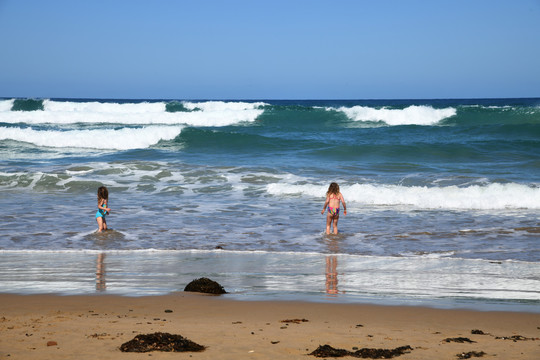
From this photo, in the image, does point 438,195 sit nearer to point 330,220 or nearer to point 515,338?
point 330,220

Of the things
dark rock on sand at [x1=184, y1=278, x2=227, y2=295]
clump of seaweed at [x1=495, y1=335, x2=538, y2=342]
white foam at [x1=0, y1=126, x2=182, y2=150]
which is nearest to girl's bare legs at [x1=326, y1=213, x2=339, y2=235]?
dark rock on sand at [x1=184, y1=278, x2=227, y2=295]

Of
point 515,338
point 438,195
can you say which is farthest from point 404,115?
point 515,338

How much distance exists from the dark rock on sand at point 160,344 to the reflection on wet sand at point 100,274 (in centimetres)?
223

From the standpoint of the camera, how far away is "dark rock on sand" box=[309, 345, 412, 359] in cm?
382

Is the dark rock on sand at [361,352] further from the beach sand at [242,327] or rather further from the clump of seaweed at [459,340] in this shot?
the clump of seaweed at [459,340]

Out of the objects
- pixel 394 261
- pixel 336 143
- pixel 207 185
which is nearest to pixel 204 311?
pixel 394 261

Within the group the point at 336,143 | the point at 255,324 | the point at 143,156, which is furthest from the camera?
the point at 336,143

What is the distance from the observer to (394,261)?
26.2 ft

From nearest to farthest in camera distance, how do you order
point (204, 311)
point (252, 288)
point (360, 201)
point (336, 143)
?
point (204, 311)
point (252, 288)
point (360, 201)
point (336, 143)

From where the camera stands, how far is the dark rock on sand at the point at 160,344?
3.88 metres

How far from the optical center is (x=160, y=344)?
3955 mm

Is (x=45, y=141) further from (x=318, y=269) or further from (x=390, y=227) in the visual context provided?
(x=318, y=269)

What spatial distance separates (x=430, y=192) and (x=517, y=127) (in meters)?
18.6

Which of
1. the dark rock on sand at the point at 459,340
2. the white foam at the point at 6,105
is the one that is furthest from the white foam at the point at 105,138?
the white foam at the point at 6,105
